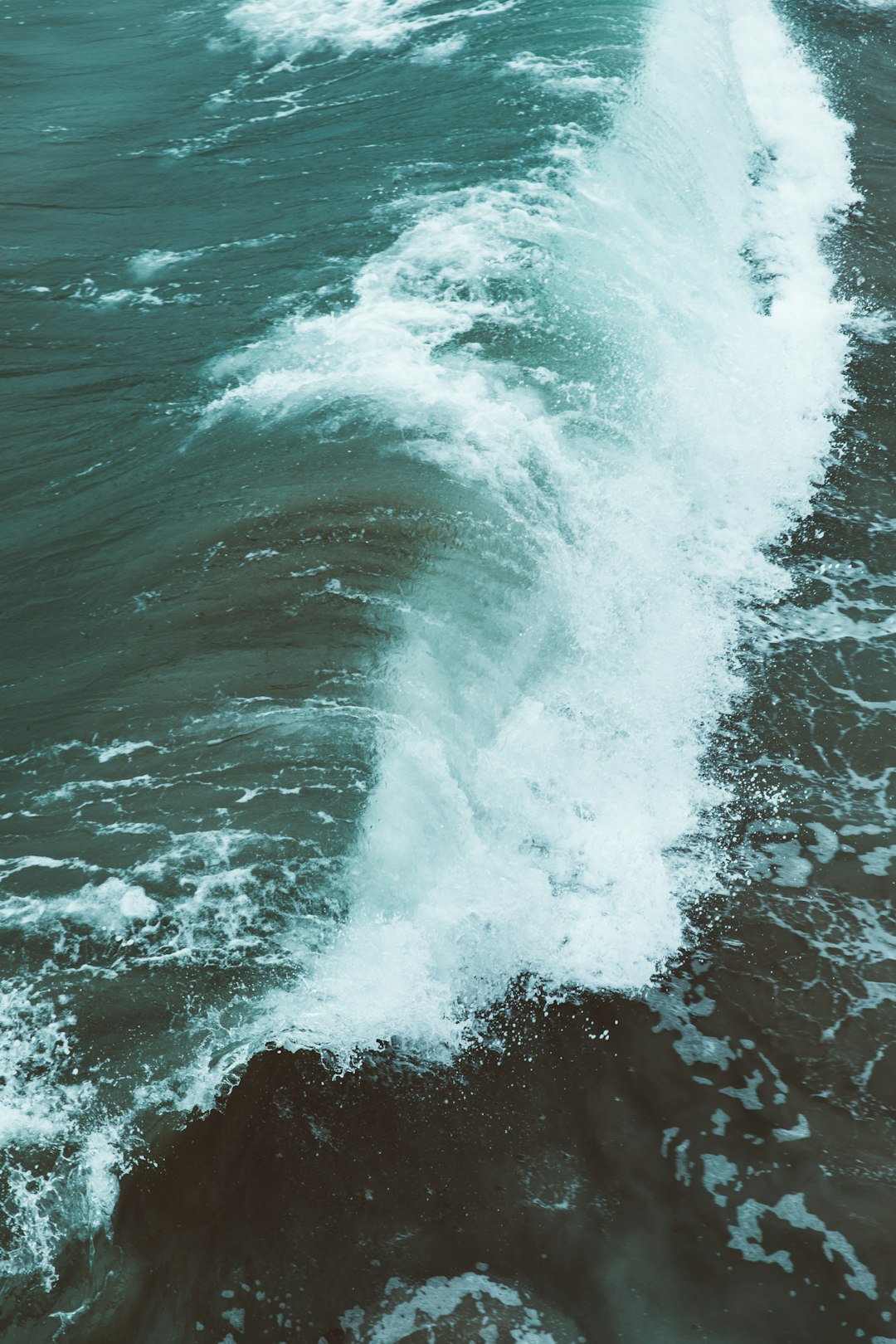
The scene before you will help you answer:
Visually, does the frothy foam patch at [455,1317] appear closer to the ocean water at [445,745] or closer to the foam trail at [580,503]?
the ocean water at [445,745]

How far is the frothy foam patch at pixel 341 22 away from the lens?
15.4 metres

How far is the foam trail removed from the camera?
20.1 feet

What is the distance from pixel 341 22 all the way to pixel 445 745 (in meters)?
14.2

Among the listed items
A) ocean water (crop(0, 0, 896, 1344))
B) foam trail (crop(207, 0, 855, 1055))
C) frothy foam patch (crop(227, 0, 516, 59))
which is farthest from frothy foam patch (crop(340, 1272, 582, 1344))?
frothy foam patch (crop(227, 0, 516, 59))

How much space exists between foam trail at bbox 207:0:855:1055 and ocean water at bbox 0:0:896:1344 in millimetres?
41

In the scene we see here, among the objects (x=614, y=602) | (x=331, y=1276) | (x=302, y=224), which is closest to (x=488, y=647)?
(x=614, y=602)

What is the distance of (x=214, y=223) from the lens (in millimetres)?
11758

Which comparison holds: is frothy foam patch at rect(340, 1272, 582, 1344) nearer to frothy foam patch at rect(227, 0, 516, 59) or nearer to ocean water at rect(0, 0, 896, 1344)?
ocean water at rect(0, 0, 896, 1344)

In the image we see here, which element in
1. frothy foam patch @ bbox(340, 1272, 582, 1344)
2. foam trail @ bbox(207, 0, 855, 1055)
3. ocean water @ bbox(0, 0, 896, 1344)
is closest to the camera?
frothy foam patch @ bbox(340, 1272, 582, 1344)

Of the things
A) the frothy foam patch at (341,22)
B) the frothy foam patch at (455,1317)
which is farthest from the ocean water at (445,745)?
the frothy foam patch at (341,22)

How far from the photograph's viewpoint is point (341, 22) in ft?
52.8

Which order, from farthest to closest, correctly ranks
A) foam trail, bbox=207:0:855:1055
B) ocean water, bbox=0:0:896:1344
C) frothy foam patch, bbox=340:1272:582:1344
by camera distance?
foam trail, bbox=207:0:855:1055 → ocean water, bbox=0:0:896:1344 → frothy foam patch, bbox=340:1272:582:1344

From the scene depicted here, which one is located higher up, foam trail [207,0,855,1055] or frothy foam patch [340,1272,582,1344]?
foam trail [207,0,855,1055]

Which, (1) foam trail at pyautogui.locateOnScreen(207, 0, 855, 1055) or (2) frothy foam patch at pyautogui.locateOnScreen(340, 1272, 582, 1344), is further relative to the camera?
(1) foam trail at pyautogui.locateOnScreen(207, 0, 855, 1055)
